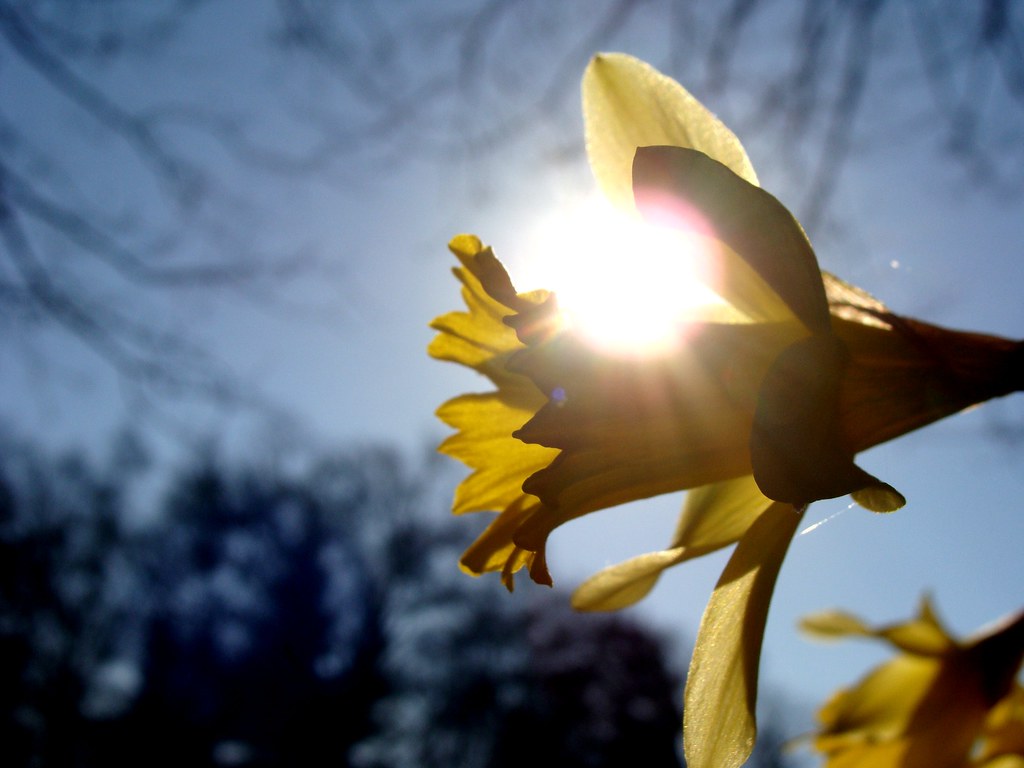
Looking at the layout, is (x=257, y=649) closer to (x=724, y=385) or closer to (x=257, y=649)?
(x=257, y=649)

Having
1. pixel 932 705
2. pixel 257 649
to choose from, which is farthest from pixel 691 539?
pixel 257 649

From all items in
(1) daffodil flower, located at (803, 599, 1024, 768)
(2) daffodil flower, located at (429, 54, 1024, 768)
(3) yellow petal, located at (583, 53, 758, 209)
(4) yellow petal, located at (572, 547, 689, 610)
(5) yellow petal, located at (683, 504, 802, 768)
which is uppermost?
(3) yellow petal, located at (583, 53, 758, 209)

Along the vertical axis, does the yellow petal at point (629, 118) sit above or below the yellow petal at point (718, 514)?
above

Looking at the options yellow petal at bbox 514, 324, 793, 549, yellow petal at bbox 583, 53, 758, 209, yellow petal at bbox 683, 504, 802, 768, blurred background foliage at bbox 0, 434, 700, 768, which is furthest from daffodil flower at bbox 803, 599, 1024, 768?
blurred background foliage at bbox 0, 434, 700, 768

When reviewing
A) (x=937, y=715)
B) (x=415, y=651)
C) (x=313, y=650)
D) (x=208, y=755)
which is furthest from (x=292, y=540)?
(x=937, y=715)

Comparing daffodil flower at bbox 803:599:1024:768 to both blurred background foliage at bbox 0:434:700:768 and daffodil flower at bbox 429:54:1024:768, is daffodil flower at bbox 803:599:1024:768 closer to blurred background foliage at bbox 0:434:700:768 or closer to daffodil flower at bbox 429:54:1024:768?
daffodil flower at bbox 429:54:1024:768

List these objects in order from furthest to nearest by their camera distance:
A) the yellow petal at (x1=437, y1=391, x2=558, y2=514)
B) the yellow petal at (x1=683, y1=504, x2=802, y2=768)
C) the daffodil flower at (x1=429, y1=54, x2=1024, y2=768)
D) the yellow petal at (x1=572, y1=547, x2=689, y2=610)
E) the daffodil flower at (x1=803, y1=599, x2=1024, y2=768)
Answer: the daffodil flower at (x1=803, y1=599, x2=1024, y2=768) → the yellow petal at (x1=437, y1=391, x2=558, y2=514) → the yellow petal at (x1=572, y1=547, x2=689, y2=610) → the yellow petal at (x1=683, y1=504, x2=802, y2=768) → the daffodil flower at (x1=429, y1=54, x2=1024, y2=768)

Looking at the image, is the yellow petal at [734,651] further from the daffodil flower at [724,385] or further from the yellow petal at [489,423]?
the yellow petal at [489,423]

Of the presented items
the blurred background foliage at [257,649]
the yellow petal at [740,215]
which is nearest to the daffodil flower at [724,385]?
the yellow petal at [740,215]
